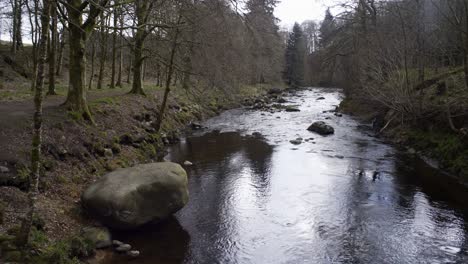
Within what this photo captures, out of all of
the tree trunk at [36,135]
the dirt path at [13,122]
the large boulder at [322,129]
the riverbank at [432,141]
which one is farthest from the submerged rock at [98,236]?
the large boulder at [322,129]

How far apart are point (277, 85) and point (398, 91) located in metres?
49.0

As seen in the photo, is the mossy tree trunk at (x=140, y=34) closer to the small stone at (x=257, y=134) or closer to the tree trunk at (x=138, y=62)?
the tree trunk at (x=138, y=62)

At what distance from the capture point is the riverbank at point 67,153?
30.2 ft

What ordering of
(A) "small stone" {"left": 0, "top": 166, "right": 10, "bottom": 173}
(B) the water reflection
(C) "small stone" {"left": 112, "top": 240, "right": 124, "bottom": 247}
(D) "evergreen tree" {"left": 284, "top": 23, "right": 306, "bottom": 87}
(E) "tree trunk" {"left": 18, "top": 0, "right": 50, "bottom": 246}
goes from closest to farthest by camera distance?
(E) "tree trunk" {"left": 18, "top": 0, "right": 50, "bottom": 246}
(B) the water reflection
(C) "small stone" {"left": 112, "top": 240, "right": 124, "bottom": 247}
(A) "small stone" {"left": 0, "top": 166, "right": 10, "bottom": 173}
(D) "evergreen tree" {"left": 284, "top": 23, "right": 306, "bottom": 87}

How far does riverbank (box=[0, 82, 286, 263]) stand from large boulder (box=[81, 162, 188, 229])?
65 centimetres

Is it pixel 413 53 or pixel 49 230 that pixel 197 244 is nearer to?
pixel 49 230

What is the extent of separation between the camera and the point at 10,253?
7492mm

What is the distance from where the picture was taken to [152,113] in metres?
23.9

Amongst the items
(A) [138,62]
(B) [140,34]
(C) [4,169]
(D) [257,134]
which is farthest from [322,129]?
(C) [4,169]

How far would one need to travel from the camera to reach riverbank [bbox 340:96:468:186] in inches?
653

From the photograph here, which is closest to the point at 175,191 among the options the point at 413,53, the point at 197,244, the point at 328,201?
the point at 197,244

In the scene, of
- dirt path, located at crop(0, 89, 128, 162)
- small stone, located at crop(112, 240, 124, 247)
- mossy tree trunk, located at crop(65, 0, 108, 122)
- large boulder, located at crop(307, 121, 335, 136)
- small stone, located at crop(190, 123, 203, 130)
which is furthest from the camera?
small stone, located at crop(190, 123, 203, 130)

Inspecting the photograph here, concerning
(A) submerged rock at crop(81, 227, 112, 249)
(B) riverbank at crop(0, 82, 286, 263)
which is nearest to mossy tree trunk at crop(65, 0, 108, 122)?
(B) riverbank at crop(0, 82, 286, 263)

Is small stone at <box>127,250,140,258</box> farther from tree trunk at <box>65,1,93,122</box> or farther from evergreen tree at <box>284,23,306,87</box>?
evergreen tree at <box>284,23,306,87</box>
